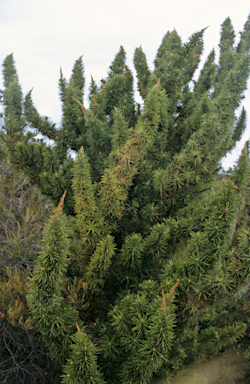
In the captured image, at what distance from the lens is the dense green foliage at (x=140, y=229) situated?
2500 millimetres

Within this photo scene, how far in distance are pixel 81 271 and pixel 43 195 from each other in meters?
1.84

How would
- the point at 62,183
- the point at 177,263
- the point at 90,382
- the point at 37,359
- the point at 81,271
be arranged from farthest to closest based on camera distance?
the point at 62,183 → the point at 37,359 → the point at 81,271 → the point at 177,263 → the point at 90,382

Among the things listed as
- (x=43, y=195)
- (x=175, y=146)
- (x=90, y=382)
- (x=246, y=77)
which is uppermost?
(x=246, y=77)

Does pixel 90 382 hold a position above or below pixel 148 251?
below

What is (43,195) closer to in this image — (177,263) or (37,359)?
(37,359)

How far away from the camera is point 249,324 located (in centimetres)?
555

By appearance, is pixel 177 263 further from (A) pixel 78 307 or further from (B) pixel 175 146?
(B) pixel 175 146

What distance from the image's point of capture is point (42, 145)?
15.2ft

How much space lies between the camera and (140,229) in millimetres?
4152

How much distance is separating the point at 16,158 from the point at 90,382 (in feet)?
12.6

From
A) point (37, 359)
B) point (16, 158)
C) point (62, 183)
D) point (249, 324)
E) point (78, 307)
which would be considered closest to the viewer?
point (78, 307)

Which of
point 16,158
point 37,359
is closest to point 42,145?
point 16,158

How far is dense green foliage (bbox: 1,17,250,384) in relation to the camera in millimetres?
2500

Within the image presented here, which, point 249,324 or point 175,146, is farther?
point 249,324
